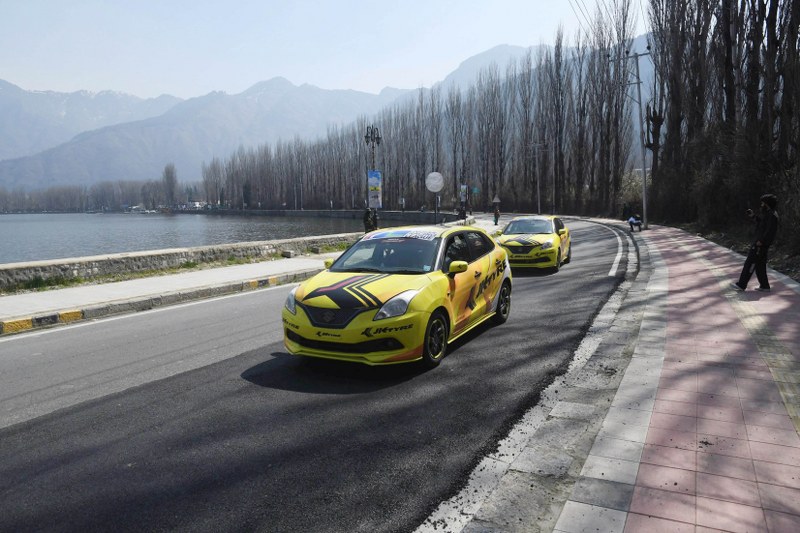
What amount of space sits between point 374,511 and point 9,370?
5.30m

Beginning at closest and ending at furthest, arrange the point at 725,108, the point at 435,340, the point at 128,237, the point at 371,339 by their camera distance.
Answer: the point at 371,339, the point at 435,340, the point at 725,108, the point at 128,237

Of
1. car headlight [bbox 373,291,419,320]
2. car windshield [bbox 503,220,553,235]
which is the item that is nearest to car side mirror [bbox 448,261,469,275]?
car headlight [bbox 373,291,419,320]

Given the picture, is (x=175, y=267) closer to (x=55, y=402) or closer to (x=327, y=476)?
(x=55, y=402)

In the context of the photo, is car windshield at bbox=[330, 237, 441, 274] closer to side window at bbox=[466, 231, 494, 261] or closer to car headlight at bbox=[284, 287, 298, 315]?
side window at bbox=[466, 231, 494, 261]

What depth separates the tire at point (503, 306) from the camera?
780 centimetres

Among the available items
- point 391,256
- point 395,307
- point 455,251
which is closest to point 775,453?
point 395,307

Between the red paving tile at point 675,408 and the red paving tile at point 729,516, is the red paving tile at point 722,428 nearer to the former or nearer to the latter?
the red paving tile at point 675,408

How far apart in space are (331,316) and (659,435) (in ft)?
10.2

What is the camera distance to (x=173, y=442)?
4059 millimetres

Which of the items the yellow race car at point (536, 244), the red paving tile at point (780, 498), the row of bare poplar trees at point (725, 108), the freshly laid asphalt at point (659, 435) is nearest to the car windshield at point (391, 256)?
the freshly laid asphalt at point (659, 435)

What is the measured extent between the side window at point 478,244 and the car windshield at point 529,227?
719cm

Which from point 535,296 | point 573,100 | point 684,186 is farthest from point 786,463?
point 573,100

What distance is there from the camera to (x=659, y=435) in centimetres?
389

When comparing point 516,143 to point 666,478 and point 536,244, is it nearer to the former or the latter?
point 536,244
